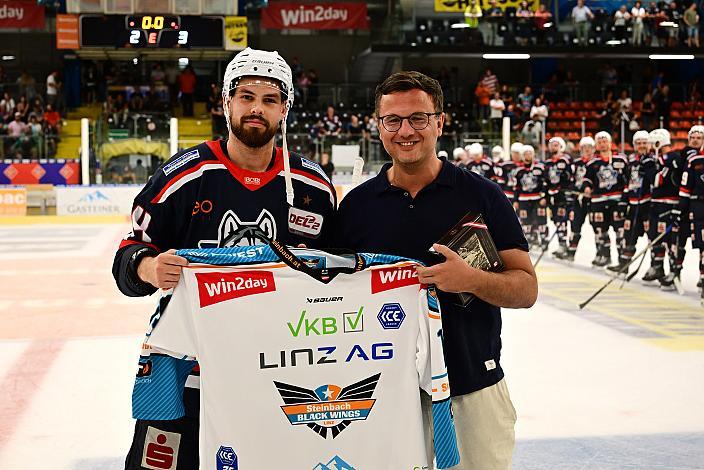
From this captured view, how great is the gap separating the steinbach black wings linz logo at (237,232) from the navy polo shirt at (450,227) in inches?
13.6

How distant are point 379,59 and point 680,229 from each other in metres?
19.9

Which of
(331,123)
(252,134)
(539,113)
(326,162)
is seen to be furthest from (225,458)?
(539,113)

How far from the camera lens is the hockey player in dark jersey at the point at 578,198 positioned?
13312mm

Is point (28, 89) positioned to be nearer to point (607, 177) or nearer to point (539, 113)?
point (539, 113)

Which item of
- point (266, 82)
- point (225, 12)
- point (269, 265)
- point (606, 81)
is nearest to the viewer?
point (269, 265)

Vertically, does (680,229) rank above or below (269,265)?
below

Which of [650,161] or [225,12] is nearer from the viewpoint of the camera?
[650,161]

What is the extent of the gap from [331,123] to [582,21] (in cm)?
842

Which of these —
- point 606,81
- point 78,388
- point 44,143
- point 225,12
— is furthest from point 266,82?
point 606,81

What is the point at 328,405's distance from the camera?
2732 millimetres

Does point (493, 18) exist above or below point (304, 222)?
above

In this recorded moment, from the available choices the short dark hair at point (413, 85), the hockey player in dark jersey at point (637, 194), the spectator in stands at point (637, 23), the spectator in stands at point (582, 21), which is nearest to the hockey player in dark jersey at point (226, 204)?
the short dark hair at point (413, 85)

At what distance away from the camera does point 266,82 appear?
303 centimetres

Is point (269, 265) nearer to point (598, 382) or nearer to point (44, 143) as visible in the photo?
A: point (598, 382)
